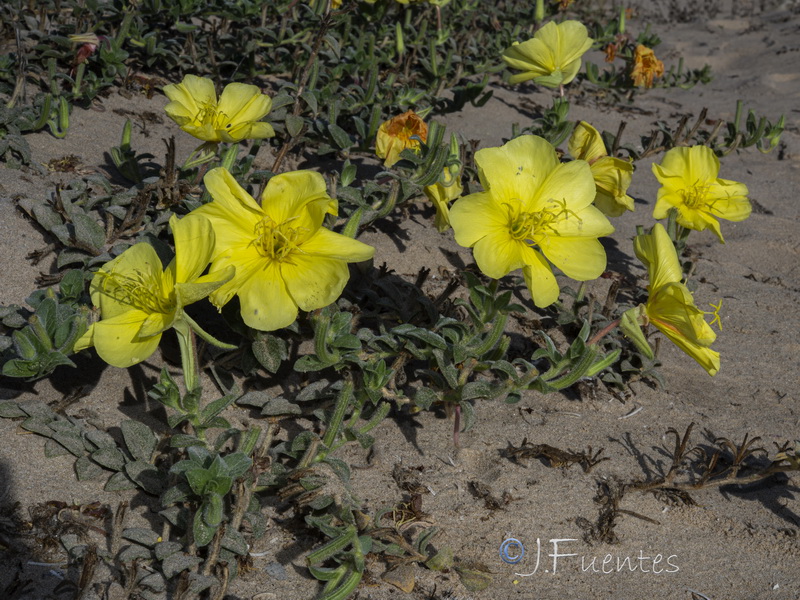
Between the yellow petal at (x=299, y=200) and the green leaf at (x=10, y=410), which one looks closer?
the yellow petal at (x=299, y=200)

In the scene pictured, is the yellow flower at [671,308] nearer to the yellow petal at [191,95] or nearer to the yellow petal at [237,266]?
the yellow petal at [237,266]

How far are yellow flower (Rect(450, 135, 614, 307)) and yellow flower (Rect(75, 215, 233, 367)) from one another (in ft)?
1.98

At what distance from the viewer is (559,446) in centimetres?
221

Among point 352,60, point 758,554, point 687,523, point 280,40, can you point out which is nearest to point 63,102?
point 280,40

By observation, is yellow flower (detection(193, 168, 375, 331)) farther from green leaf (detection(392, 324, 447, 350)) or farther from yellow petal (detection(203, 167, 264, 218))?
green leaf (detection(392, 324, 447, 350))

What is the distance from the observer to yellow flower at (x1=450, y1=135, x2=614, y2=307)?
1.81 metres

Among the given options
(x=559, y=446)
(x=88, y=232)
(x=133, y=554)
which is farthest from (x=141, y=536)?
(x=559, y=446)

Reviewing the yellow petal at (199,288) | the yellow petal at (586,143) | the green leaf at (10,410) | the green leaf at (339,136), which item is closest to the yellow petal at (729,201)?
the yellow petal at (586,143)

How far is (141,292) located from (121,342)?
0.43 feet

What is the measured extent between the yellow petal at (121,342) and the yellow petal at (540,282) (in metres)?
0.89

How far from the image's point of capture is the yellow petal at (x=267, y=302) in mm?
1723

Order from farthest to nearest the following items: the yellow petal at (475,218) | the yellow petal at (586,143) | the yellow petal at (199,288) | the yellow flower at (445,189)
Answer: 1. the yellow petal at (586,143)
2. the yellow flower at (445,189)
3. the yellow petal at (475,218)
4. the yellow petal at (199,288)

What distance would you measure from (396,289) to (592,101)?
9.39ft

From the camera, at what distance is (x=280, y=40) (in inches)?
141
